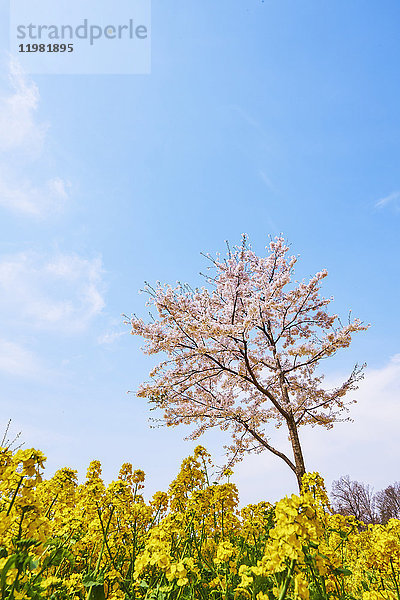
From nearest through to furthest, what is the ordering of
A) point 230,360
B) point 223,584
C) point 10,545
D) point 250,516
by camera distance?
point 10,545, point 223,584, point 250,516, point 230,360

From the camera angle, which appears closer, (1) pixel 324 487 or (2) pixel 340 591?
(2) pixel 340 591

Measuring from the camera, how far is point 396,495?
134 ft

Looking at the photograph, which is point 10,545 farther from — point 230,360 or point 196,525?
point 230,360

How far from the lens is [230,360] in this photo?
14.1 metres

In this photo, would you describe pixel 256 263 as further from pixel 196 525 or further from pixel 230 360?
pixel 196 525

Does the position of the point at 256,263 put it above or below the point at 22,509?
above

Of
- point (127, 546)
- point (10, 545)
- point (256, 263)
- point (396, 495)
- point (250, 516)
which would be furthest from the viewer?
point (396, 495)

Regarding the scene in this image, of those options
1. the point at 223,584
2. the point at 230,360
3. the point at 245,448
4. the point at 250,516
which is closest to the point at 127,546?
the point at 223,584

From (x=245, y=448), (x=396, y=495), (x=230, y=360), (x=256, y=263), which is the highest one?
(x=256, y=263)

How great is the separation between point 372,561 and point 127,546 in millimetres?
2253

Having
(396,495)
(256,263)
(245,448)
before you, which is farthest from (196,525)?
(396,495)

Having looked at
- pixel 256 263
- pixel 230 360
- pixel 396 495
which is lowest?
pixel 396 495

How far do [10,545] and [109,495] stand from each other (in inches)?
35.0

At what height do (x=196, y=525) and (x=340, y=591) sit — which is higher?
(x=196, y=525)
